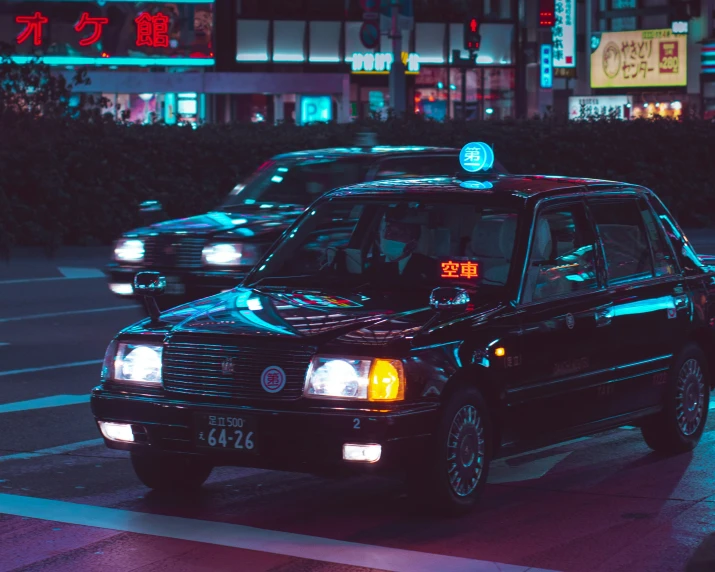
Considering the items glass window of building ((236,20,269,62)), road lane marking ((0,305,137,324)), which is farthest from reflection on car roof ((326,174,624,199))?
glass window of building ((236,20,269,62))

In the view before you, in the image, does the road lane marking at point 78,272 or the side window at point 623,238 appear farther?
the road lane marking at point 78,272

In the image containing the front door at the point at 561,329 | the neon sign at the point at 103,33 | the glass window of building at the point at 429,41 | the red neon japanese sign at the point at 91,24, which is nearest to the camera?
the front door at the point at 561,329

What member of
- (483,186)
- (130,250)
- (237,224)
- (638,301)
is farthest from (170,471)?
(130,250)

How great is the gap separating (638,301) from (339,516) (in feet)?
7.49

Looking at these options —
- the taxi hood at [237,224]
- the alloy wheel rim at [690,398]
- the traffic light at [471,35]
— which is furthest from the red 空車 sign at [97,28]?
the alloy wheel rim at [690,398]

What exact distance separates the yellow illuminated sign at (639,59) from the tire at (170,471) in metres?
53.8

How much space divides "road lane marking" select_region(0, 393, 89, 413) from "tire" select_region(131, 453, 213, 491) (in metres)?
2.92

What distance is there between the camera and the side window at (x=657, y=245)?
8867 mm

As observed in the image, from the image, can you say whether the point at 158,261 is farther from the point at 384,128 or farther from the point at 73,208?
the point at 384,128

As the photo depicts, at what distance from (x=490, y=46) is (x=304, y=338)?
5011cm

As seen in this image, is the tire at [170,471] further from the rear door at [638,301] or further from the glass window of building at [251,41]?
the glass window of building at [251,41]

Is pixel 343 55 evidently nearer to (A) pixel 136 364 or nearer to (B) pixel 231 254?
(B) pixel 231 254

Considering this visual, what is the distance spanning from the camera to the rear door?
8.22 meters

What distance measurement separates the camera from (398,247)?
315 inches
